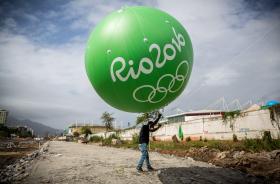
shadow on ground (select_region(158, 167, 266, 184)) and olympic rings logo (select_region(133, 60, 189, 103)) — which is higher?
olympic rings logo (select_region(133, 60, 189, 103))

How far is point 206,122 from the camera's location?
937 inches

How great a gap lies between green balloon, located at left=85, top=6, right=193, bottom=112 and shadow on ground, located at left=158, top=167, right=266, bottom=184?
284 centimetres

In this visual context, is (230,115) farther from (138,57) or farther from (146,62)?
(138,57)

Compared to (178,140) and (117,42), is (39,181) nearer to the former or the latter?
(117,42)

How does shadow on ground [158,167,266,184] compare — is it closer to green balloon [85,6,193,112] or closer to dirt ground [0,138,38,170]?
green balloon [85,6,193,112]

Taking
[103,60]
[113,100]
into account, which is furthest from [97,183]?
[103,60]

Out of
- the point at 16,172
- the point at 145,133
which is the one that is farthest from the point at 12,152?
the point at 145,133

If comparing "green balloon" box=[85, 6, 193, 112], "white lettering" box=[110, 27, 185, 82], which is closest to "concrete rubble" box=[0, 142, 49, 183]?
"green balloon" box=[85, 6, 193, 112]

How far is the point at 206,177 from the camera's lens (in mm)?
7629

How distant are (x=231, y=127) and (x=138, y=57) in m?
17.8

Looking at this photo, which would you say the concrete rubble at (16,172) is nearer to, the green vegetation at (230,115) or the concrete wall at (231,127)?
the concrete wall at (231,127)

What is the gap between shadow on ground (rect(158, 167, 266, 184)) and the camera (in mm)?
7121

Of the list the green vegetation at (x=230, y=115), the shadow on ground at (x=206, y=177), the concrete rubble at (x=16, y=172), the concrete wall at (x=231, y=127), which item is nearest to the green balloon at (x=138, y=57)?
the shadow on ground at (x=206, y=177)

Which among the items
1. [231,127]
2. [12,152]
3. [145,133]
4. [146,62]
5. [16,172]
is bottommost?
[12,152]
